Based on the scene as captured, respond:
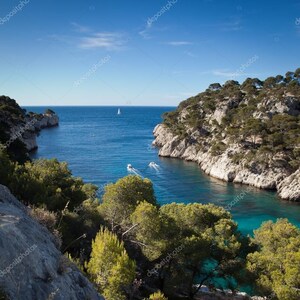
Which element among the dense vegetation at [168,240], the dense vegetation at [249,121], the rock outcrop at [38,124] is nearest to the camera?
the dense vegetation at [168,240]

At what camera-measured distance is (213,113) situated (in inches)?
3568

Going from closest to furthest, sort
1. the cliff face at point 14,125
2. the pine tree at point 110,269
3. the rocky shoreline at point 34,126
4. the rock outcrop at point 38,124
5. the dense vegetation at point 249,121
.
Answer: the pine tree at point 110,269 < the cliff face at point 14,125 < the dense vegetation at point 249,121 < the rocky shoreline at point 34,126 < the rock outcrop at point 38,124

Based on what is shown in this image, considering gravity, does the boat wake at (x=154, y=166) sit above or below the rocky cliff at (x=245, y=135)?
below

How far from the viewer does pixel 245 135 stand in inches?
2719

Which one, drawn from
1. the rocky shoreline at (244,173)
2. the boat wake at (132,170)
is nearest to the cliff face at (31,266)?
the rocky shoreline at (244,173)

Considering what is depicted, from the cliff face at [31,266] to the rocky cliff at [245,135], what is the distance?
151 feet

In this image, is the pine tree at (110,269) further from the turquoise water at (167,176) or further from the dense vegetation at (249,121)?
the dense vegetation at (249,121)

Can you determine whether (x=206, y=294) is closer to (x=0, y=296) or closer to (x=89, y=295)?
(x=89, y=295)

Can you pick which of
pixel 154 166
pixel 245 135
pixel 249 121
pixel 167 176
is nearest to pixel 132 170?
pixel 154 166

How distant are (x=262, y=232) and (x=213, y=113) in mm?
67427

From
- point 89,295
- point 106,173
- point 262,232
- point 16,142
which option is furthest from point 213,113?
point 89,295

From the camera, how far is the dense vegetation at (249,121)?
62031mm

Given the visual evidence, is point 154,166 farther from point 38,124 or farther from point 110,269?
point 38,124

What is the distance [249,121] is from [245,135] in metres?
3.39
